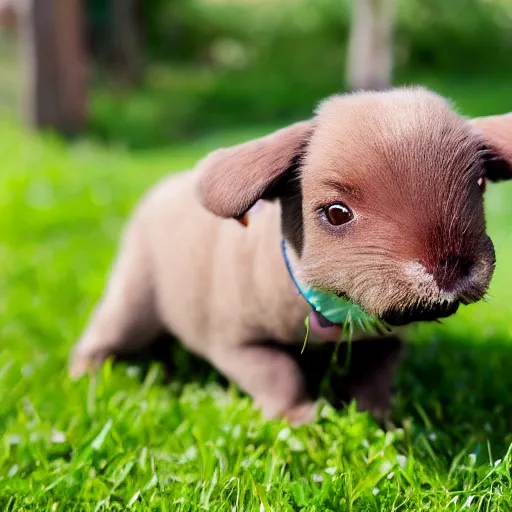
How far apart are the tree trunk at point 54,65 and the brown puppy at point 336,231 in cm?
513

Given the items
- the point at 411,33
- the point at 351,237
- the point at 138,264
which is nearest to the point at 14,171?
the point at 138,264

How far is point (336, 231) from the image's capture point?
209cm

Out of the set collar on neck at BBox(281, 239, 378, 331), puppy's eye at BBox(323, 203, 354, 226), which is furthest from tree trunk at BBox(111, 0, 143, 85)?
puppy's eye at BBox(323, 203, 354, 226)

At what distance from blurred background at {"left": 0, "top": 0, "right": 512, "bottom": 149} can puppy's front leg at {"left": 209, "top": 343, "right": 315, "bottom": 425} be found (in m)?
5.59

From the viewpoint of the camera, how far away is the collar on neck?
87.7 inches

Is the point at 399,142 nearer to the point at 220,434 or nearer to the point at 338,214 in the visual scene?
the point at 338,214

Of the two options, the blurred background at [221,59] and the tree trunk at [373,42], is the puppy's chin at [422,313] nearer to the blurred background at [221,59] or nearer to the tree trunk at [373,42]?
the blurred background at [221,59]

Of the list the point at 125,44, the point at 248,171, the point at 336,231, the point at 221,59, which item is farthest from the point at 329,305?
the point at 221,59

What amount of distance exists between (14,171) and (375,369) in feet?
13.4

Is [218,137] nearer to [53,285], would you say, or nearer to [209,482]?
[53,285]

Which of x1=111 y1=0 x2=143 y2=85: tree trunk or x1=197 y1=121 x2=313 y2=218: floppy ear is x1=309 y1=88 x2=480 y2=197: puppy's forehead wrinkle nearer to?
x1=197 y1=121 x2=313 y2=218: floppy ear

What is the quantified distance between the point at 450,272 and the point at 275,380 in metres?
0.98

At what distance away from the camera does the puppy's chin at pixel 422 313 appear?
192cm

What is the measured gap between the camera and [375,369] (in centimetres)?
283
